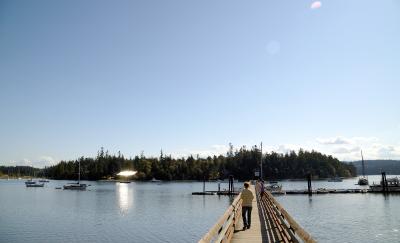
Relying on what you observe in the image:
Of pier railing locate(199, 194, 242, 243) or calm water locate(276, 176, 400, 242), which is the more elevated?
pier railing locate(199, 194, 242, 243)

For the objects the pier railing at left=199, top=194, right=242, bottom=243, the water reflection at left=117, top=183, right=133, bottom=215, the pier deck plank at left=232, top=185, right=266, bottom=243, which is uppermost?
the pier railing at left=199, top=194, right=242, bottom=243

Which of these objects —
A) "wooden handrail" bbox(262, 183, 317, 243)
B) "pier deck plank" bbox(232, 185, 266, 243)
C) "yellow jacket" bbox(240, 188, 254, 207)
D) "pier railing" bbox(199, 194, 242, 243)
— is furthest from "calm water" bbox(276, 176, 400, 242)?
"wooden handrail" bbox(262, 183, 317, 243)

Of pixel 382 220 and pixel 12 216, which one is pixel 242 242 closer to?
pixel 382 220

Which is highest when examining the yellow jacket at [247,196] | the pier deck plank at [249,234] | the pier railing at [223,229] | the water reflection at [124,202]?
the yellow jacket at [247,196]

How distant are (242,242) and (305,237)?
334 inches

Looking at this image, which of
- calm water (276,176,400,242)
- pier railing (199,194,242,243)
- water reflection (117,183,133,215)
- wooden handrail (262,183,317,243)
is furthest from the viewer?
water reflection (117,183,133,215)

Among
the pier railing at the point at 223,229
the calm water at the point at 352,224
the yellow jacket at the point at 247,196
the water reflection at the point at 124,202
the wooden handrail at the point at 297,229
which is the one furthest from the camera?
Answer: the water reflection at the point at 124,202

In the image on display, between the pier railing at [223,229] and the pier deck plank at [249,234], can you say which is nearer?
the pier railing at [223,229]

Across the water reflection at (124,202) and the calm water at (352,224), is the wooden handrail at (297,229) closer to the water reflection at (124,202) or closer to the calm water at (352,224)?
the calm water at (352,224)

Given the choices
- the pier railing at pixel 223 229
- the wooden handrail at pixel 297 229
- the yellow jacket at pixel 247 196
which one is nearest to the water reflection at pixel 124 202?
the yellow jacket at pixel 247 196

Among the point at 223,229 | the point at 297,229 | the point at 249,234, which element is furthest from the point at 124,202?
the point at 297,229

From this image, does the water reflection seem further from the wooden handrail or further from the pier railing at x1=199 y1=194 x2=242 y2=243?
the wooden handrail

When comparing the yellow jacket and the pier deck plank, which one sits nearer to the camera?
the pier deck plank

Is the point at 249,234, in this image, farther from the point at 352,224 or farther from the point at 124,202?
the point at 124,202
